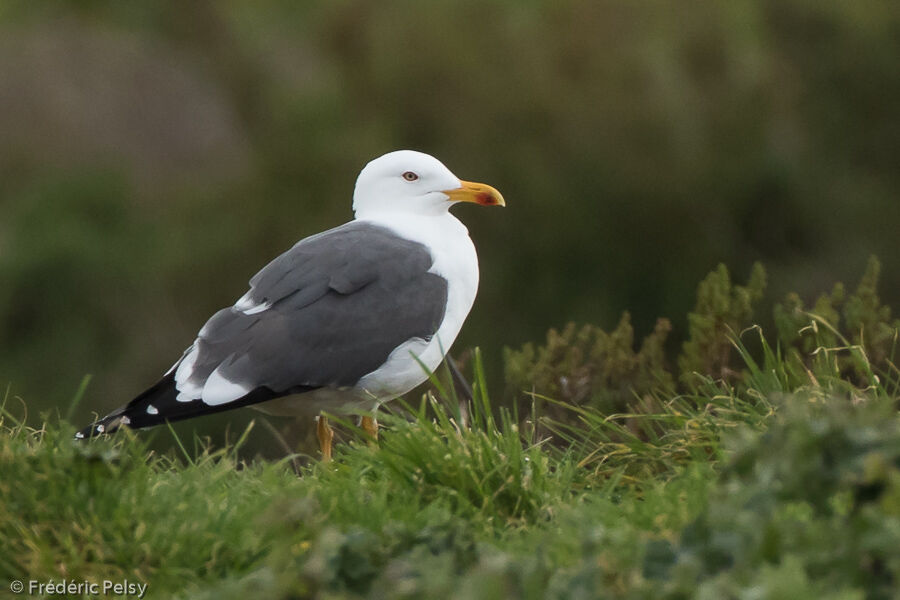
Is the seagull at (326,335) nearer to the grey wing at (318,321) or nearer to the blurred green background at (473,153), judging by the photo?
the grey wing at (318,321)

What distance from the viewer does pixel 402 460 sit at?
11.3 ft

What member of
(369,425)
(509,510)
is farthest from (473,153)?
(509,510)

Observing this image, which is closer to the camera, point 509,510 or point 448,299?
point 509,510

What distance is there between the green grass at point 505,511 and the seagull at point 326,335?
30 centimetres

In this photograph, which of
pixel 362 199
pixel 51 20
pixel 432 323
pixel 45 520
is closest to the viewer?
pixel 45 520

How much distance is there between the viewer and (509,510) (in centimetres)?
339

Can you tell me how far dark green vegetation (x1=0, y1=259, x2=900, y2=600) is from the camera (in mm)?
2459

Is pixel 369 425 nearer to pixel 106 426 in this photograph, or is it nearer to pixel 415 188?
pixel 106 426

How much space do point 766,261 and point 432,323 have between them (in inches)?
242

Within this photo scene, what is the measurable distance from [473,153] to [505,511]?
7.68m

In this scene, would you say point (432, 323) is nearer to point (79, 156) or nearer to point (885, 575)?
point (885, 575)

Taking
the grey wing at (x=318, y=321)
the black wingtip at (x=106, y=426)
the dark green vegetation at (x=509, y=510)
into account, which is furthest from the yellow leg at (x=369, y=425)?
the black wingtip at (x=106, y=426)

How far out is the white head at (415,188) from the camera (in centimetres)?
494

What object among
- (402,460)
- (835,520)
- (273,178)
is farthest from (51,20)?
(835,520)
